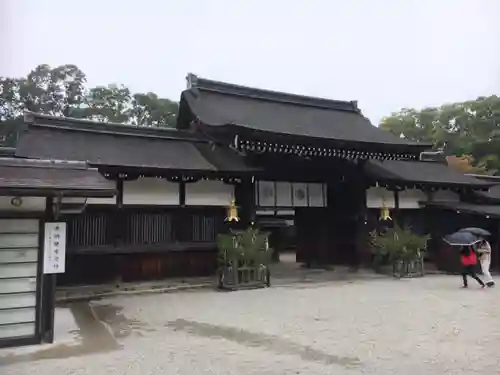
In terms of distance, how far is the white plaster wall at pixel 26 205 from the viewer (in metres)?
6.12

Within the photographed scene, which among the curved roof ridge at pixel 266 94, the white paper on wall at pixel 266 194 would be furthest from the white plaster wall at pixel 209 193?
the curved roof ridge at pixel 266 94

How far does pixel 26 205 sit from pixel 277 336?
13.2ft

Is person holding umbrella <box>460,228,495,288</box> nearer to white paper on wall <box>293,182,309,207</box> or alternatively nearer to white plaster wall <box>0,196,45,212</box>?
white paper on wall <box>293,182,309,207</box>

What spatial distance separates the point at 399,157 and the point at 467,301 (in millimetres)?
6248

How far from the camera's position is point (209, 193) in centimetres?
1245

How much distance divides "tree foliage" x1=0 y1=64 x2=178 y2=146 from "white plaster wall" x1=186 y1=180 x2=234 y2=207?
25839 millimetres

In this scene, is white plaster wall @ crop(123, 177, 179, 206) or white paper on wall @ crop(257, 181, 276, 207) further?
white paper on wall @ crop(257, 181, 276, 207)

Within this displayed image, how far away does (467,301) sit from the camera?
9.48m

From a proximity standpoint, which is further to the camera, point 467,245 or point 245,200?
point 245,200

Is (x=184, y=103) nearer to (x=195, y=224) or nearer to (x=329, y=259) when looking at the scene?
(x=195, y=224)

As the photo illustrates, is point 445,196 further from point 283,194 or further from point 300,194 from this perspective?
point 283,194

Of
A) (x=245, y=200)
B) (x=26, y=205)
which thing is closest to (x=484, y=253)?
(x=245, y=200)

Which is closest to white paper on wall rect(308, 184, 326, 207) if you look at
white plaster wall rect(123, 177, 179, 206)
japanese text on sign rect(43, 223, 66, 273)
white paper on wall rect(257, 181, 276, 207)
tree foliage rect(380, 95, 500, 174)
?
white paper on wall rect(257, 181, 276, 207)

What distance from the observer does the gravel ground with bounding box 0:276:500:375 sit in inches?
203
